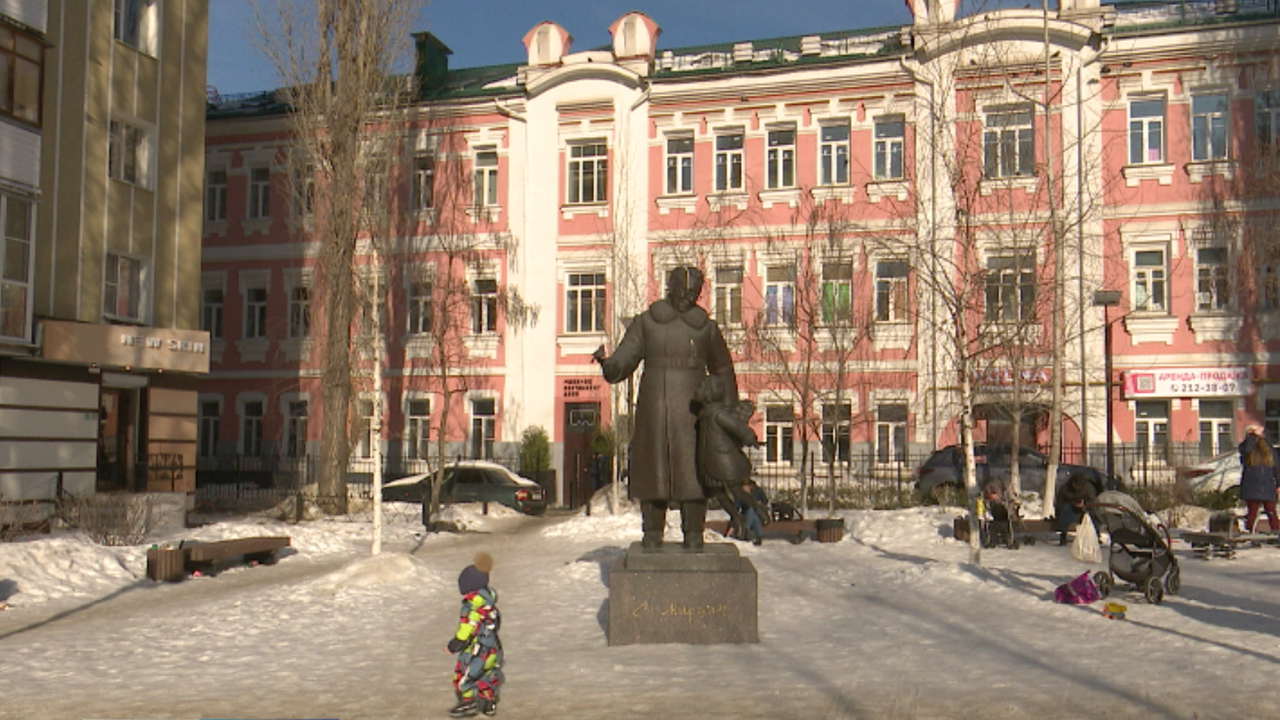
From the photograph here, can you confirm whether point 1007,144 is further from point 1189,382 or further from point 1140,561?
point 1140,561

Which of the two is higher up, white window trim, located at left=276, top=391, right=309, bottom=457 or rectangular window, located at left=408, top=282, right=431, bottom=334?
rectangular window, located at left=408, top=282, right=431, bottom=334

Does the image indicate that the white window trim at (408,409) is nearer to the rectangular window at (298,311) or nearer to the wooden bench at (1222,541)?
the rectangular window at (298,311)

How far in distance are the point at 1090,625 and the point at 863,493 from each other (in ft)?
48.6

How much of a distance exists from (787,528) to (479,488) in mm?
10108

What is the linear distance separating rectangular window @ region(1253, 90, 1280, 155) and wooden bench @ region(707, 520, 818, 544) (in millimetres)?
15967

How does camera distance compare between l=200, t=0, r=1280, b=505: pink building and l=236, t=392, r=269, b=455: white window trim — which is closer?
l=200, t=0, r=1280, b=505: pink building

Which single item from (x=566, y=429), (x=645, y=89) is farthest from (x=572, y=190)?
(x=566, y=429)

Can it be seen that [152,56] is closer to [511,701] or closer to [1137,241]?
[511,701]

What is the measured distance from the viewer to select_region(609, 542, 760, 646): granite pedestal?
9.36 m

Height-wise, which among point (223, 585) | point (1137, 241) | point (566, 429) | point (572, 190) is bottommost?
point (223, 585)

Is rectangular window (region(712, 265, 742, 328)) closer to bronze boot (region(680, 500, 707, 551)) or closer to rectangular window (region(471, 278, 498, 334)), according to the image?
rectangular window (region(471, 278, 498, 334))

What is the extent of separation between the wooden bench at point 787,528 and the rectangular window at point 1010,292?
4833 mm

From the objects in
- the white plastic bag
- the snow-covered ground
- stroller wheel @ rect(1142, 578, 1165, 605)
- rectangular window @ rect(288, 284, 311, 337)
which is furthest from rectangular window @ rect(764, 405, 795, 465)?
stroller wheel @ rect(1142, 578, 1165, 605)

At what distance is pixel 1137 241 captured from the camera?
27.1 metres
